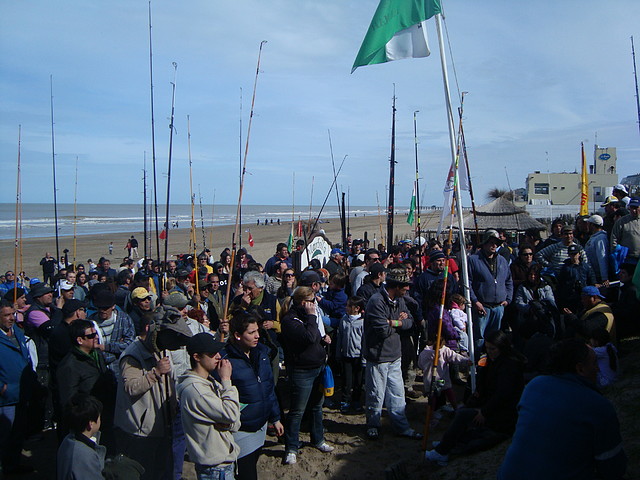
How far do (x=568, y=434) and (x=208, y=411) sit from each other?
213 cm

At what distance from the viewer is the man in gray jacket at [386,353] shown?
211 inches

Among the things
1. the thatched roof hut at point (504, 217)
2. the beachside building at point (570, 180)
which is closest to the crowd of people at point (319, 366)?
the thatched roof hut at point (504, 217)

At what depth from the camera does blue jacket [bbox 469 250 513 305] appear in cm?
671

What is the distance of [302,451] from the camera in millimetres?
5281

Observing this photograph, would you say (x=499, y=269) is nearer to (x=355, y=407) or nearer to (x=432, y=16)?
(x=355, y=407)

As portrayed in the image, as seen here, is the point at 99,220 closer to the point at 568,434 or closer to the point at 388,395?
the point at 388,395

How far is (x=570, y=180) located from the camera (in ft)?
121

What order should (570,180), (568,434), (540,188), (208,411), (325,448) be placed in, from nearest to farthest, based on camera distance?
(568,434)
(208,411)
(325,448)
(570,180)
(540,188)

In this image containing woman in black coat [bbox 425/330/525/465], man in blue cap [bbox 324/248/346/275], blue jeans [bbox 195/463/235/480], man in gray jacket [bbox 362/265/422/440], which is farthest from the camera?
man in blue cap [bbox 324/248/346/275]

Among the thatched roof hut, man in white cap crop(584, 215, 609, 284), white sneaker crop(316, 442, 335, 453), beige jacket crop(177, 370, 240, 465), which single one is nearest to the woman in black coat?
white sneaker crop(316, 442, 335, 453)

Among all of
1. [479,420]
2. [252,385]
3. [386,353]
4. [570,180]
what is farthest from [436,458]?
[570,180]

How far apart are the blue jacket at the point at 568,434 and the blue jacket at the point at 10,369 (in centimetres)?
437

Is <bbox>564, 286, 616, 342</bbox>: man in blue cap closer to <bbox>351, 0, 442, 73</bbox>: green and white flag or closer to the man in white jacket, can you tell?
<bbox>351, 0, 442, 73</bbox>: green and white flag

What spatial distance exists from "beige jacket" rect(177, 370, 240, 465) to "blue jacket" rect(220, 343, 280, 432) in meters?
0.44
